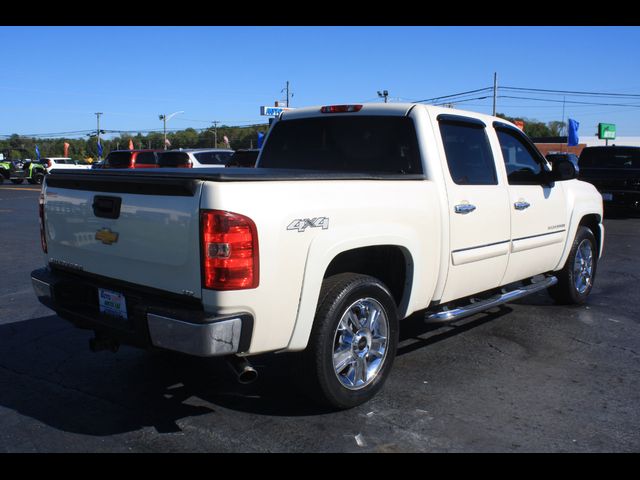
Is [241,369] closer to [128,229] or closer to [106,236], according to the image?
[128,229]

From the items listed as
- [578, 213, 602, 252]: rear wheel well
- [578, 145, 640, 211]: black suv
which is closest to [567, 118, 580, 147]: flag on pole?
[578, 145, 640, 211]: black suv

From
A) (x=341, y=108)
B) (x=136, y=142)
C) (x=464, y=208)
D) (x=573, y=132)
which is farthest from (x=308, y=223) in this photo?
(x=136, y=142)

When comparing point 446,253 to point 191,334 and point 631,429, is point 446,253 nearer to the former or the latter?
point 631,429

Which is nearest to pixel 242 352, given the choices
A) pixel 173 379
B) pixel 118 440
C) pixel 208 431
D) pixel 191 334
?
pixel 191 334

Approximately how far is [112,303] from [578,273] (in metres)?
4.94

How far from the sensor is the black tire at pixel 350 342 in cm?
360

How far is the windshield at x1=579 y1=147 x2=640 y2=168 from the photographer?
15281 millimetres

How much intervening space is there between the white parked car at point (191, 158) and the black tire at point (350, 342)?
13.5 meters

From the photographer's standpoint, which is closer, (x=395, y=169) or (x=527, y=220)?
(x=395, y=169)

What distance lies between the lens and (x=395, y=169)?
4645 millimetres

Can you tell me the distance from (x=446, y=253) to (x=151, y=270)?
2.08 meters

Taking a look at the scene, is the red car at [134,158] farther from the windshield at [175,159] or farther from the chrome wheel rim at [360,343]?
the chrome wheel rim at [360,343]

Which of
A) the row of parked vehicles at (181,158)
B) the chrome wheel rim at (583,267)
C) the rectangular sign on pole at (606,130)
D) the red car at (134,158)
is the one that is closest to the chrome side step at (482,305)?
the chrome wheel rim at (583,267)

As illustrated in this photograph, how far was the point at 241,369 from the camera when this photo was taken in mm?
3330
